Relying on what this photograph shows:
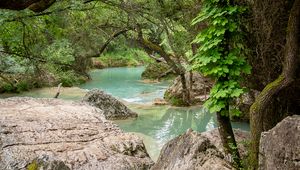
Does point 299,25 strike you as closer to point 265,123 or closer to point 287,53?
point 287,53

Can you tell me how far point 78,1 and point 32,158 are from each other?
3135 mm

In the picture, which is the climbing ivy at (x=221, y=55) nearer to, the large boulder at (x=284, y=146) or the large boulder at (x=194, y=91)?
the large boulder at (x=284, y=146)

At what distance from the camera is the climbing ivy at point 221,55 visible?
598 cm

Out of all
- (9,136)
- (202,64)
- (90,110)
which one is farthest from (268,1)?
(90,110)

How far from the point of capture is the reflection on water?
39.6ft

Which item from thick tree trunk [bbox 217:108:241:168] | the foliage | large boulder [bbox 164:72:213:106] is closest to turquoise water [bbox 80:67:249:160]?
large boulder [bbox 164:72:213:106]

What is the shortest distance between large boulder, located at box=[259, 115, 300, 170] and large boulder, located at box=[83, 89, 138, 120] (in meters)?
9.96

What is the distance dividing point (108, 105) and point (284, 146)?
10.5m

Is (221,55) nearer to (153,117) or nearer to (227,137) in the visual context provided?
(227,137)

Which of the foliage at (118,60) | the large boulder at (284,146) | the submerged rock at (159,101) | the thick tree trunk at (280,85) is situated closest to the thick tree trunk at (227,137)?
the thick tree trunk at (280,85)

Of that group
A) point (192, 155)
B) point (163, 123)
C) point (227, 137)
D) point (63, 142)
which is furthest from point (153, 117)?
point (192, 155)

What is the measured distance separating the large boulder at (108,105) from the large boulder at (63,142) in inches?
158

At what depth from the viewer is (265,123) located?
5.46 m

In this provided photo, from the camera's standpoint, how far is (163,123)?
1393 centimetres
